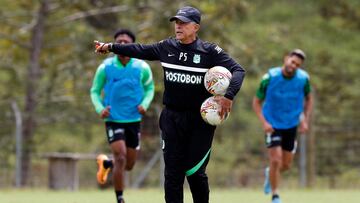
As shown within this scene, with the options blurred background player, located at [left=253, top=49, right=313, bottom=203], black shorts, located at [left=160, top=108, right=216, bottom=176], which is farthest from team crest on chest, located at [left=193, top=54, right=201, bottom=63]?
blurred background player, located at [left=253, top=49, right=313, bottom=203]

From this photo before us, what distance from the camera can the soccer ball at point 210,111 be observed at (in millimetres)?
8961

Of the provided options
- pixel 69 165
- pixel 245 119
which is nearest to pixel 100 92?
pixel 69 165

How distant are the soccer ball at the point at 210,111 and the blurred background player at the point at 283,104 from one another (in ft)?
16.7

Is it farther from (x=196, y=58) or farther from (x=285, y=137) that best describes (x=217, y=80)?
(x=285, y=137)

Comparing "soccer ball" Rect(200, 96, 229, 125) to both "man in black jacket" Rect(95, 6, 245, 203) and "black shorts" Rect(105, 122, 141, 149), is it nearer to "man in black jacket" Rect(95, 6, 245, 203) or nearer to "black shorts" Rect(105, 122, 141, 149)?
"man in black jacket" Rect(95, 6, 245, 203)

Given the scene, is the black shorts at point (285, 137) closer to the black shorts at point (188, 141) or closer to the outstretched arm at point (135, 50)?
the black shorts at point (188, 141)

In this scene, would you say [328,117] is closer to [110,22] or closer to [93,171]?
[93,171]

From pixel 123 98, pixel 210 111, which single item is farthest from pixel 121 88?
pixel 210 111

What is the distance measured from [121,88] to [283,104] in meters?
2.89

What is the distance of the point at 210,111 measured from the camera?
8969 mm

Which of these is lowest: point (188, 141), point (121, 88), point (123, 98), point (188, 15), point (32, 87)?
point (188, 141)

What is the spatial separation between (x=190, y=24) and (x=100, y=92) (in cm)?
397

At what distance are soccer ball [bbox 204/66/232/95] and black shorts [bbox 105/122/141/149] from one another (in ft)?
12.4

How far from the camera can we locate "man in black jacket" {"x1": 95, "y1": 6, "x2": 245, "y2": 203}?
9.16 metres
